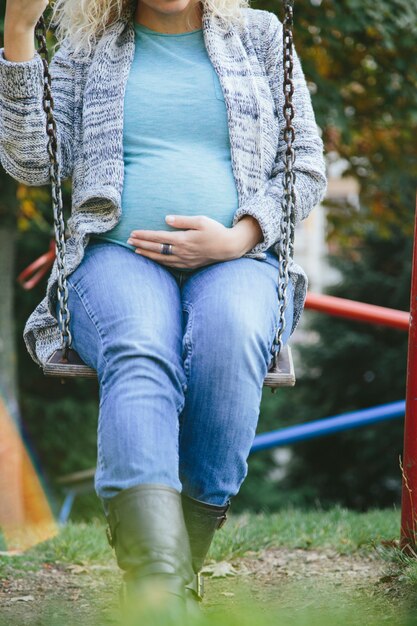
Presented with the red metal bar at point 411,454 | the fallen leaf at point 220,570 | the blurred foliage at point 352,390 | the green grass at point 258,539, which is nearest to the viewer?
the red metal bar at point 411,454

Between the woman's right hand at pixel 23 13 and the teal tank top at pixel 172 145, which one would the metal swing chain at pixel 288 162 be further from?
the woman's right hand at pixel 23 13

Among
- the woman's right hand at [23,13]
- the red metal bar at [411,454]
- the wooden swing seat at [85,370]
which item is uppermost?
the woman's right hand at [23,13]

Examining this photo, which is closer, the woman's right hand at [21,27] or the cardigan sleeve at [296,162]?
the woman's right hand at [21,27]

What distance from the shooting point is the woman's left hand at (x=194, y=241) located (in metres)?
1.99

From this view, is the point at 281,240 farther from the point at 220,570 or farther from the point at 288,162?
the point at 220,570

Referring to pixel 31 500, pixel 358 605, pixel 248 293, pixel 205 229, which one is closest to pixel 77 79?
pixel 205 229

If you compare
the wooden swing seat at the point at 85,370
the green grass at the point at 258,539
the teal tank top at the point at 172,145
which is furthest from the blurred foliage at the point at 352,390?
the wooden swing seat at the point at 85,370

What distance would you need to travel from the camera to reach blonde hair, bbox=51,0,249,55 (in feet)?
7.47

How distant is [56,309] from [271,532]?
164cm

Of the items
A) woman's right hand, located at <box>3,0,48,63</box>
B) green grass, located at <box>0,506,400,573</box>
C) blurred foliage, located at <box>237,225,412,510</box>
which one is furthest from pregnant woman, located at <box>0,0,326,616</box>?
blurred foliage, located at <box>237,225,412,510</box>

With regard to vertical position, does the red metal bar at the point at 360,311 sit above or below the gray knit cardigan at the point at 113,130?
below

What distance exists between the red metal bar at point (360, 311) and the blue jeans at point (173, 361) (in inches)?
68.9

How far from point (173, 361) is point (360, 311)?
2.10 meters

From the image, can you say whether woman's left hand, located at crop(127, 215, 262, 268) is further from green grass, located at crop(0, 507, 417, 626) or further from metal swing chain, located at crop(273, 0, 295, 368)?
green grass, located at crop(0, 507, 417, 626)
